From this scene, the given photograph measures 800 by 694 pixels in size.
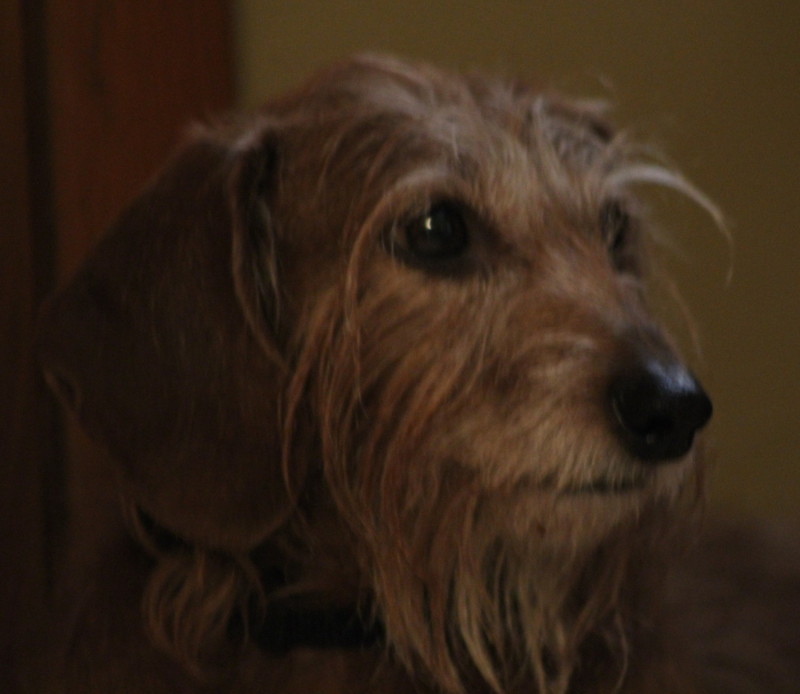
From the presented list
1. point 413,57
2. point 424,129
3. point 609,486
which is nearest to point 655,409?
point 609,486

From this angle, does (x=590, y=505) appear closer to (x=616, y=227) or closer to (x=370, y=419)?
(x=370, y=419)

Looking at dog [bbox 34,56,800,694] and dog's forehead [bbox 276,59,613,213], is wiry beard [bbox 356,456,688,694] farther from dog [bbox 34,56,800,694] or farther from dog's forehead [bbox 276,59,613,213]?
dog's forehead [bbox 276,59,613,213]

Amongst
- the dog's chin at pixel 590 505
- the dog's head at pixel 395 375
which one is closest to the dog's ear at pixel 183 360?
the dog's head at pixel 395 375

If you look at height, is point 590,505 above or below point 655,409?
below

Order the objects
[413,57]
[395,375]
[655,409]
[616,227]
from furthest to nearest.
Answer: [413,57] → [616,227] → [395,375] → [655,409]

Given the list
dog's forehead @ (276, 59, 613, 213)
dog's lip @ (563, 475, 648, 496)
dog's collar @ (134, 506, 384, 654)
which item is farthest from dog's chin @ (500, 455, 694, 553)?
dog's forehead @ (276, 59, 613, 213)

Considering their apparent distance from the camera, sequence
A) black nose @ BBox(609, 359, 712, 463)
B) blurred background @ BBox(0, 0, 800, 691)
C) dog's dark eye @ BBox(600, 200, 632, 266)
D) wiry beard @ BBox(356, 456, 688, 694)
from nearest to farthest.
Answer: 1. black nose @ BBox(609, 359, 712, 463)
2. wiry beard @ BBox(356, 456, 688, 694)
3. dog's dark eye @ BBox(600, 200, 632, 266)
4. blurred background @ BBox(0, 0, 800, 691)

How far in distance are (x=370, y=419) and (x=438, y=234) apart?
24 centimetres

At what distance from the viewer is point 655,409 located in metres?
1.01

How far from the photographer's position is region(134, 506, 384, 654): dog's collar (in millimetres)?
1156

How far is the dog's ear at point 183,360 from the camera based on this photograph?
1111 millimetres

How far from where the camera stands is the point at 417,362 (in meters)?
1.13

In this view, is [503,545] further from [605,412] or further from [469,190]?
[469,190]

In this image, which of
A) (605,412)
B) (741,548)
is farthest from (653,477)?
(741,548)
